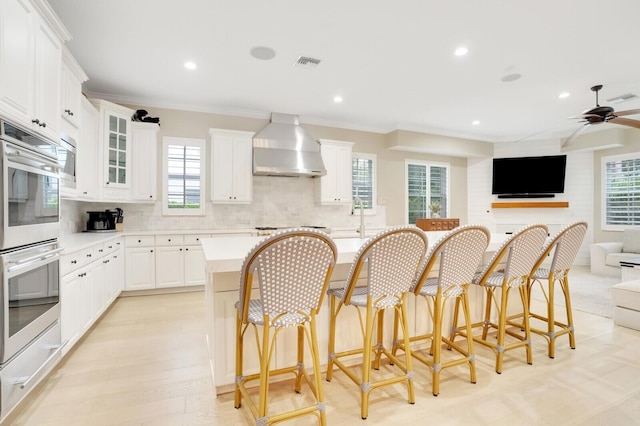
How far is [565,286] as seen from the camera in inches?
106

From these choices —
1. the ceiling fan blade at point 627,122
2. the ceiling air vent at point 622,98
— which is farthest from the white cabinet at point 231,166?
the ceiling air vent at point 622,98

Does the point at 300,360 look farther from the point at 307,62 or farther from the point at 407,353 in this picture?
the point at 307,62

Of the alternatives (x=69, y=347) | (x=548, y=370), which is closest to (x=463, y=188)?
(x=548, y=370)

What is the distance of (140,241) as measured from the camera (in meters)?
4.23

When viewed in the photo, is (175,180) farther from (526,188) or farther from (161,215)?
(526,188)

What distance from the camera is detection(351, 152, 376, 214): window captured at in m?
6.09

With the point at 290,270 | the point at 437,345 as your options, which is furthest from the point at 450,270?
the point at 290,270

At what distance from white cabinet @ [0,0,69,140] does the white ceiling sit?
0.68 metres

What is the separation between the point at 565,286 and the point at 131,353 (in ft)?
12.2

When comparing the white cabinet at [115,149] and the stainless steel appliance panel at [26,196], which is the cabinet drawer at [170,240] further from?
the stainless steel appliance panel at [26,196]

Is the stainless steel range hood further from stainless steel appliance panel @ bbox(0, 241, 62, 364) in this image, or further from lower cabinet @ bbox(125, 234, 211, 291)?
stainless steel appliance panel @ bbox(0, 241, 62, 364)

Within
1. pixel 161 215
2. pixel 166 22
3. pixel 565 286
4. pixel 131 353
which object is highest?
pixel 166 22

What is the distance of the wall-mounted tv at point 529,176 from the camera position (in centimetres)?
673

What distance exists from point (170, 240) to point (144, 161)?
118 centimetres
